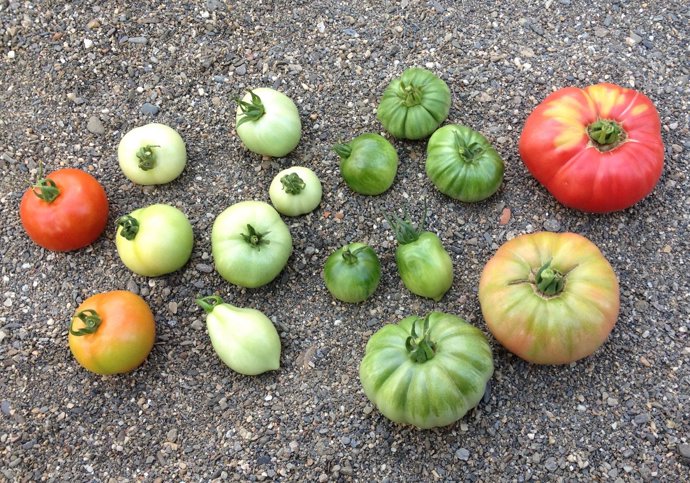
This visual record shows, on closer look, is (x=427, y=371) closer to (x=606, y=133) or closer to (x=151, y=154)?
(x=606, y=133)

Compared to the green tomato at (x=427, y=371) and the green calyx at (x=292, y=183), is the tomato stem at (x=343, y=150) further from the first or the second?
the green tomato at (x=427, y=371)

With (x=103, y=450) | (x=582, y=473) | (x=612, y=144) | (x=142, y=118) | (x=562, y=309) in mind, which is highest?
(x=612, y=144)

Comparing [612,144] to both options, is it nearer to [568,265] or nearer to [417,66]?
[568,265]

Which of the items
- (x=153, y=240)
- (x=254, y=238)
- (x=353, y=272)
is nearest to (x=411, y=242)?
(x=353, y=272)

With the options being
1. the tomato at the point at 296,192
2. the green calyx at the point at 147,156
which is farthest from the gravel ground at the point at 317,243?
the green calyx at the point at 147,156

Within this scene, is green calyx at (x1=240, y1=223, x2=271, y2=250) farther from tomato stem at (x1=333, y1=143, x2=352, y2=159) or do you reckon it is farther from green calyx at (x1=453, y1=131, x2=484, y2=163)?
green calyx at (x1=453, y1=131, x2=484, y2=163)

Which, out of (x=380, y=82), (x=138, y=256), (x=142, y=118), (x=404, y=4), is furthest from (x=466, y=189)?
(x=142, y=118)
